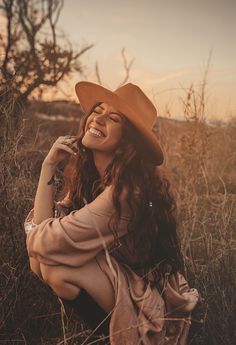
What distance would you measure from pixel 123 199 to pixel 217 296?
948 mm

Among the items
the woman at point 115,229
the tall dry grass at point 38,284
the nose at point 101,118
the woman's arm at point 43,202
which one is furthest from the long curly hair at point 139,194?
the tall dry grass at point 38,284

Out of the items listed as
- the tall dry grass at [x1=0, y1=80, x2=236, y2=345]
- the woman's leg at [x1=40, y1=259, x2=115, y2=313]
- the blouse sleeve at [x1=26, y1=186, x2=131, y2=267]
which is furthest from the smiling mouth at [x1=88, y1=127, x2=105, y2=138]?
the tall dry grass at [x1=0, y1=80, x2=236, y2=345]

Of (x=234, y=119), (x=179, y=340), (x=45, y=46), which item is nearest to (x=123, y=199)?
(x=179, y=340)

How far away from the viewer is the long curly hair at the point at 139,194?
2131 mm

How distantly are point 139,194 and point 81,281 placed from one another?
0.44m

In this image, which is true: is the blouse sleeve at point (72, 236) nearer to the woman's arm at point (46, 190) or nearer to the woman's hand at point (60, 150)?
the woman's arm at point (46, 190)

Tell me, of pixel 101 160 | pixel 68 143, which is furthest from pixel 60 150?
pixel 101 160

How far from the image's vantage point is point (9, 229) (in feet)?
9.30

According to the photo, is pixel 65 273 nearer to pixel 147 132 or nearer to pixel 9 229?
pixel 147 132

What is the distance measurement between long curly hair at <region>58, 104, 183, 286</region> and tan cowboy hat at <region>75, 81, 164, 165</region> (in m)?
0.05

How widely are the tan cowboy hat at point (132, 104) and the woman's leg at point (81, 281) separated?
0.56 metres

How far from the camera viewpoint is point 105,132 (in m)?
2.19

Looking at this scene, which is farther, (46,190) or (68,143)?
(68,143)

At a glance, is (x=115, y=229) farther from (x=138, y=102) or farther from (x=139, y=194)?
(x=138, y=102)
